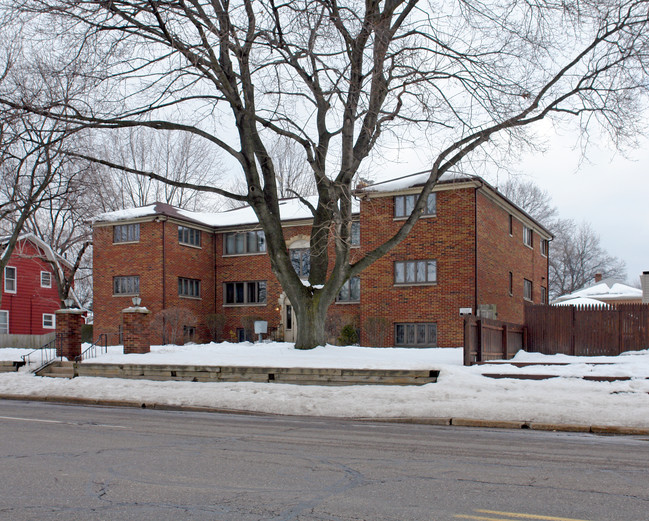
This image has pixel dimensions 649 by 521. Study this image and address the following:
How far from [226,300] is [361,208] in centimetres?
1193

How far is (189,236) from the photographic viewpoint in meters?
39.6

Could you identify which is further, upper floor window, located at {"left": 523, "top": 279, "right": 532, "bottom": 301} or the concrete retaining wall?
upper floor window, located at {"left": 523, "top": 279, "right": 532, "bottom": 301}

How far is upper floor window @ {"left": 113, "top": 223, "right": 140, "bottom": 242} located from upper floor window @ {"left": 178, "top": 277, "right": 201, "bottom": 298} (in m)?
3.40

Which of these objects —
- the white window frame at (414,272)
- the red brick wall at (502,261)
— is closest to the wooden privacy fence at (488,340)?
the white window frame at (414,272)

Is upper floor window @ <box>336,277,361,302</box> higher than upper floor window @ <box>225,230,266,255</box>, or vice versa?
upper floor window @ <box>225,230,266,255</box>

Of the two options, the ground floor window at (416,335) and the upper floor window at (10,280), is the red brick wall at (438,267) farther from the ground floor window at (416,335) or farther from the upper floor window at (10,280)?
the upper floor window at (10,280)

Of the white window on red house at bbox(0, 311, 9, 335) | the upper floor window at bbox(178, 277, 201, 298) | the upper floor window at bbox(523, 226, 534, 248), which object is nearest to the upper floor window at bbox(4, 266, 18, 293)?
the white window on red house at bbox(0, 311, 9, 335)

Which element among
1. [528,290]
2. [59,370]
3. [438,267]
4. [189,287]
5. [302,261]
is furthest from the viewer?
[189,287]

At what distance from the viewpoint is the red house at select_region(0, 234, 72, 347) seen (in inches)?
1763

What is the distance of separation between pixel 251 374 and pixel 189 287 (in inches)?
870

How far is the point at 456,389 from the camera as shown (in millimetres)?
15164

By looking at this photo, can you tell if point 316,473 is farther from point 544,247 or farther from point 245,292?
point 544,247

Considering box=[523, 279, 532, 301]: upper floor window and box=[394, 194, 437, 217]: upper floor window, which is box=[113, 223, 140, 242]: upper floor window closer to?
box=[394, 194, 437, 217]: upper floor window

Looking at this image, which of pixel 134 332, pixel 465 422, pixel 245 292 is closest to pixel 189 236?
pixel 245 292
